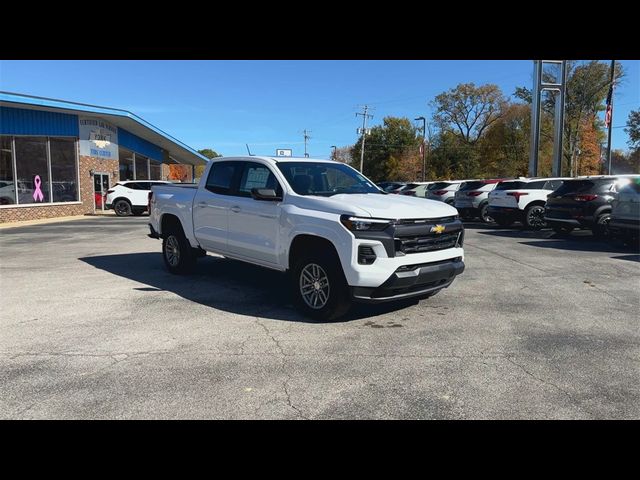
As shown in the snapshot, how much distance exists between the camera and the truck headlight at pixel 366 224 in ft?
17.4

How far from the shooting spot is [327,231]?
18.0 feet

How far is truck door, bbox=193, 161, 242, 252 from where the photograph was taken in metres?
7.29

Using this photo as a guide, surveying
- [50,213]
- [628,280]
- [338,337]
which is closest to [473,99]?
[50,213]

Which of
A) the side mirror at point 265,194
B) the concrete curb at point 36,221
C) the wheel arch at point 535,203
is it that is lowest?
the concrete curb at point 36,221

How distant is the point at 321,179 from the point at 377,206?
134 cm

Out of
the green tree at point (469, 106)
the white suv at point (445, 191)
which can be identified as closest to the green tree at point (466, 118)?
the green tree at point (469, 106)

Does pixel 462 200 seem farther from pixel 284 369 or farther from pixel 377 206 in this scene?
pixel 284 369

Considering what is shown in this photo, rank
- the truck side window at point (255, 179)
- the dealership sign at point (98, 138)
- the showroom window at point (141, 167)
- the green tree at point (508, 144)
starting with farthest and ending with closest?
the green tree at point (508, 144) < the showroom window at point (141, 167) < the dealership sign at point (98, 138) < the truck side window at point (255, 179)

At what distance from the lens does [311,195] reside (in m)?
6.17

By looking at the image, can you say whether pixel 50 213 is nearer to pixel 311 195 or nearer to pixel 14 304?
pixel 14 304

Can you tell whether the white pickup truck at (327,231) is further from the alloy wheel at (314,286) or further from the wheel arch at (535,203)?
the wheel arch at (535,203)

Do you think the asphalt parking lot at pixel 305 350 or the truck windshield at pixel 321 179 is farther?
the truck windshield at pixel 321 179

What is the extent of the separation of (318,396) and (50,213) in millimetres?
22712

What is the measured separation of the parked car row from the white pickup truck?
6.96 metres
